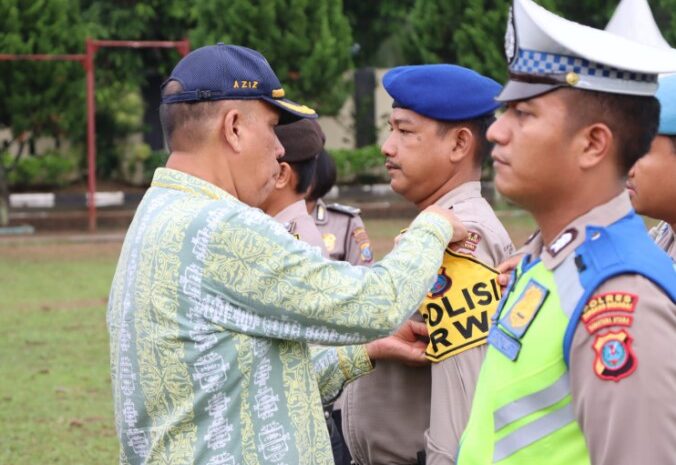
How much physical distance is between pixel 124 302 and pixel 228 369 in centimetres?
35

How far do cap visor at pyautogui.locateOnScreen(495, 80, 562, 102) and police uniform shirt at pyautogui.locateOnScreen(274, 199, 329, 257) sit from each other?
8.67 ft

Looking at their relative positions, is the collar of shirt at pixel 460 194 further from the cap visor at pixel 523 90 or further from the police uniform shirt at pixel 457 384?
the cap visor at pixel 523 90

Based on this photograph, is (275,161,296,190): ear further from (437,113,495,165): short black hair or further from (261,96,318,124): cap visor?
(261,96,318,124): cap visor

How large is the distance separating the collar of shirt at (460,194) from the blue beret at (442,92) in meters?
0.20

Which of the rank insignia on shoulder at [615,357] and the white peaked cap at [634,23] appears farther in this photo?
the white peaked cap at [634,23]

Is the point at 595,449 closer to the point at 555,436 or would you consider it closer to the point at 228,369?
the point at 555,436

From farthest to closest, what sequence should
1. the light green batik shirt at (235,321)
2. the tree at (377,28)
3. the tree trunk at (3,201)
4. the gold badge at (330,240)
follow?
the tree at (377,28)
the tree trunk at (3,201)
the gold badge at (330,240)
the light green batik shirt at (235,321)

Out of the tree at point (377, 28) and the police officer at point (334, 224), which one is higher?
the police officer at point (334, 224)

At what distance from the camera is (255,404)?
9.61 feet

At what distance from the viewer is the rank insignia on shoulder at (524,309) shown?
2.19m

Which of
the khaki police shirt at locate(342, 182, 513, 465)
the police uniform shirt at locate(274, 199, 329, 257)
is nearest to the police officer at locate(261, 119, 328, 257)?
the police uniform shirt at locate(274, 199, 329, 257)

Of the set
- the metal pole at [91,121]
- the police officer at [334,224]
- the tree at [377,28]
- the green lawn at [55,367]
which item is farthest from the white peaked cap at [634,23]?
the tree at [377,28]

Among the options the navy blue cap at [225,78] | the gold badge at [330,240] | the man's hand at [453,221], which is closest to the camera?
the navy blue cap at [225,78]

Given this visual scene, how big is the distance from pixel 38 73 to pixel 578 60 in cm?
2136
